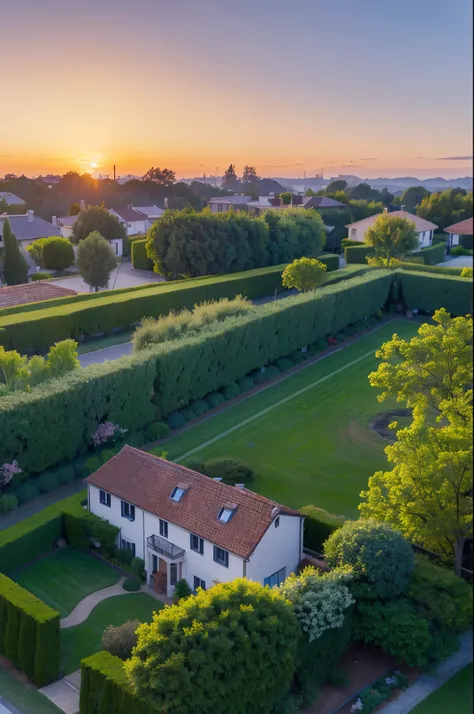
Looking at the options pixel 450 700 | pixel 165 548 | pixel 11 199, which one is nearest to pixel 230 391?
pixel 165 548

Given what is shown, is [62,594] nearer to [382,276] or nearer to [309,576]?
[309,576]

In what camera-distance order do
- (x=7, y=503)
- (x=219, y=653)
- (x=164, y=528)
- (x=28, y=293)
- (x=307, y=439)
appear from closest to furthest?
(x=219, y=653) → (x=164, y=528) → (x=7, y=503) → (x=307, y=439) → (x=28, y=293)

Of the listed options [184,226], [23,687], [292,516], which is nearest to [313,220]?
[184,226]

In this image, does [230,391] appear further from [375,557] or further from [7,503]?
[375,557]

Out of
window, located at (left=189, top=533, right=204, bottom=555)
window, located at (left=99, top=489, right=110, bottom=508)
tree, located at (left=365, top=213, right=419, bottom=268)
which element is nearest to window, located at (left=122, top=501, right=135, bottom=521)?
window, located at (left=99, top=489, right=110, bottom=508)

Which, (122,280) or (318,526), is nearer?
(318,526)
